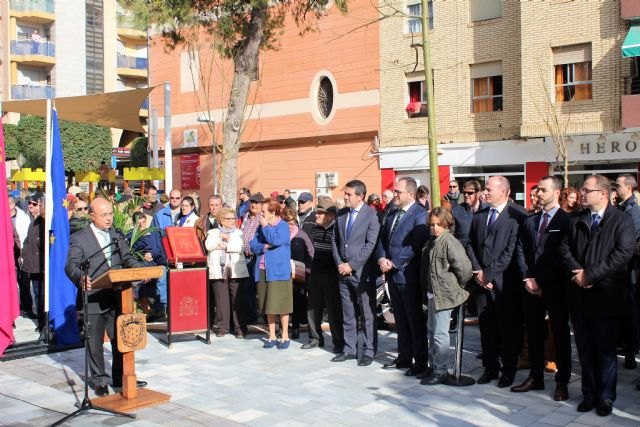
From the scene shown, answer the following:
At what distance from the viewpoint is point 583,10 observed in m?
19.8

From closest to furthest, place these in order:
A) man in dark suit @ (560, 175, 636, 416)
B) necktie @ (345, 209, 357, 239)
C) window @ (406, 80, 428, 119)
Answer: man in dark suit @ (560, 175, 636, 416)
necktie @ (345, 209, 357, 239)
window @ (406, 80, 428, 119)

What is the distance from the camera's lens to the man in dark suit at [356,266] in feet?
27.2

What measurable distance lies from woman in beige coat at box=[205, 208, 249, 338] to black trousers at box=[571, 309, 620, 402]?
4943 millimetres

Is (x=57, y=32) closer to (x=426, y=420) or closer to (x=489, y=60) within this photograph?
(x=489, y=60)

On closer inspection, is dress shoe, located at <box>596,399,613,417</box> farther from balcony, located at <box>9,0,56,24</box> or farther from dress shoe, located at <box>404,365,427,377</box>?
balcony, located at <box>9,0,56,24</box>

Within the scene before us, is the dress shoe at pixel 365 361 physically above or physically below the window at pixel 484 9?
below

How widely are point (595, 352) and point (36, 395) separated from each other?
5.48 meters

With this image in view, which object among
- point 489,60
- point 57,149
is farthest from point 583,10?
point 57,149

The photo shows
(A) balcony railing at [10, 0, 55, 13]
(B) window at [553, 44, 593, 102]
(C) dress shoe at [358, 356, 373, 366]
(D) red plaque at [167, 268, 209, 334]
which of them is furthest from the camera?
(A) balcony railing at [10, 0, 55, 13]

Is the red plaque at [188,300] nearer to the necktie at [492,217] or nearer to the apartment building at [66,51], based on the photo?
the necktie at [492,217]

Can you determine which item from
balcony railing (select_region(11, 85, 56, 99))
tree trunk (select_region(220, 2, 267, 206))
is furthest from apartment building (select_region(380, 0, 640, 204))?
balcony railing (select_region(11, 85, 56, 99))

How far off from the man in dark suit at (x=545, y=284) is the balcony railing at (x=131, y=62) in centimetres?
4862

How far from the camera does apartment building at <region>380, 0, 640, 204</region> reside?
64.4 ft

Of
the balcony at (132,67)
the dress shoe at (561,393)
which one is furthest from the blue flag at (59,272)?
the balcony at (132,67)
